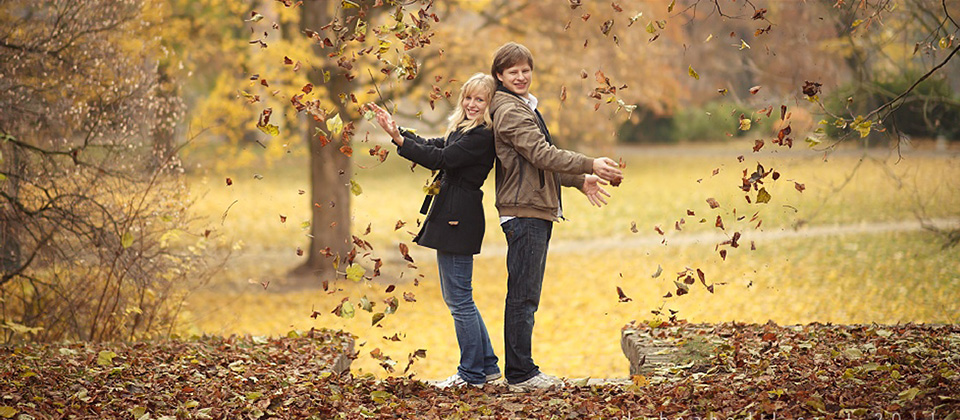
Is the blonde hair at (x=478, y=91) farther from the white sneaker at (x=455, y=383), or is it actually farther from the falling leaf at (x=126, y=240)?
the falling leaf at (x=126, y=240)

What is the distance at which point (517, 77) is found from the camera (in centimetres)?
466

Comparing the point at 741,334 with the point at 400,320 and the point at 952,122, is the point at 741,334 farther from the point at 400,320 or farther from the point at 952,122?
the point at 952,122

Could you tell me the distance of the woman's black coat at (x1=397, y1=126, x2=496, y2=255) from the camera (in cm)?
467

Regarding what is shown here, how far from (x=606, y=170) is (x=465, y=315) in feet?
3.54

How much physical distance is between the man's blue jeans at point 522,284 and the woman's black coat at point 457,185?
200mm

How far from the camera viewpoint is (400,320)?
35.4 feet

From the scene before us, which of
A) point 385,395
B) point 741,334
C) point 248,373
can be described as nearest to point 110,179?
point 248,373

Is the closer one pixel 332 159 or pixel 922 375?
pixel 922 375

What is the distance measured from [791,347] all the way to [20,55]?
6.15 metres

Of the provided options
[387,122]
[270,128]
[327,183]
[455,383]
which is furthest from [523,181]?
[327,183]

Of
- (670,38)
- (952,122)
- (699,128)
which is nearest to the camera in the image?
(952,122)

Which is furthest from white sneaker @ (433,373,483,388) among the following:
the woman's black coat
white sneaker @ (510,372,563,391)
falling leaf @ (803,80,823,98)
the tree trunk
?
the tree trunk

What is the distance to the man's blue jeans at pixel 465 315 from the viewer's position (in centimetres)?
480

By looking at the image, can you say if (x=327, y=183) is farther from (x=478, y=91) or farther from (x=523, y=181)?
(x=523, y=181)
